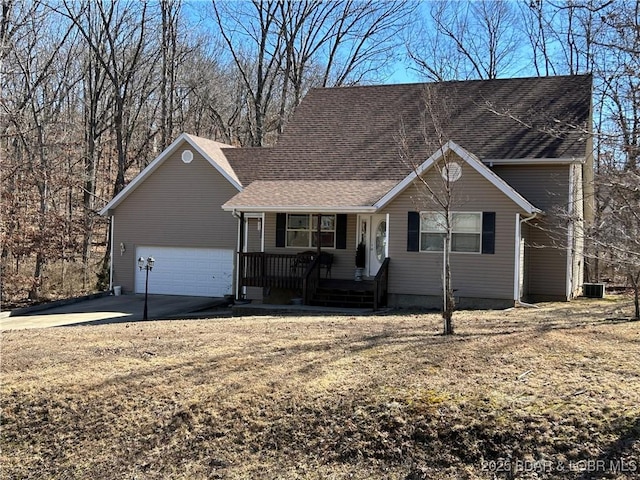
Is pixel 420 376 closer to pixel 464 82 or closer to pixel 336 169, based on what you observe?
pixel 336 169

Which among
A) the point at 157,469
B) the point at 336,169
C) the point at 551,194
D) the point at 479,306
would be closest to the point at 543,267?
the point at 551,194

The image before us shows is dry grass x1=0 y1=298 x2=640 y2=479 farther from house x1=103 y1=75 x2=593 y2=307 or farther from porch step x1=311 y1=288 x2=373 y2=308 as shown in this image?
porch step x1=311 y1=288 x2=373 y2=308

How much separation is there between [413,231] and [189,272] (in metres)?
8.76

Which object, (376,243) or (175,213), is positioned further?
(175,213)

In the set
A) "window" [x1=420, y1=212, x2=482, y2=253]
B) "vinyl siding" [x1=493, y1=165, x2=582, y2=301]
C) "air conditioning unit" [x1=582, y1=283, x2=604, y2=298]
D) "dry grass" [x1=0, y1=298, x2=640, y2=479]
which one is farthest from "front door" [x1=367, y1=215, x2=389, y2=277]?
"dry grass" [x1=0, y1=298, x2=640, y2=479]

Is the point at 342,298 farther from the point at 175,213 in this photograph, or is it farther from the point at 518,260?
the point at 175,213

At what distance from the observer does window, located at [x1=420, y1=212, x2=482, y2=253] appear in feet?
50.2

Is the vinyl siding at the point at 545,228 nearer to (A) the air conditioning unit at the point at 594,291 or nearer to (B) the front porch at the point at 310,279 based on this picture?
(A) the air conditioning unit at the point at 594,291

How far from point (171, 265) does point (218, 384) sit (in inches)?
567

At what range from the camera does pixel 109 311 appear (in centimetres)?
1727

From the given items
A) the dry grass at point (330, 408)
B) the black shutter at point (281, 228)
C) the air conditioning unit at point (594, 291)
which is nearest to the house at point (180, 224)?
the black shutter at point (281, 228)

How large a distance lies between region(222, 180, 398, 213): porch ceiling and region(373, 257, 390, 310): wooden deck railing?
154cm

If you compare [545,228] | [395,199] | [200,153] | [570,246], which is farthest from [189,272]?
[570,246]

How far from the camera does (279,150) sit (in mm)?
20359
